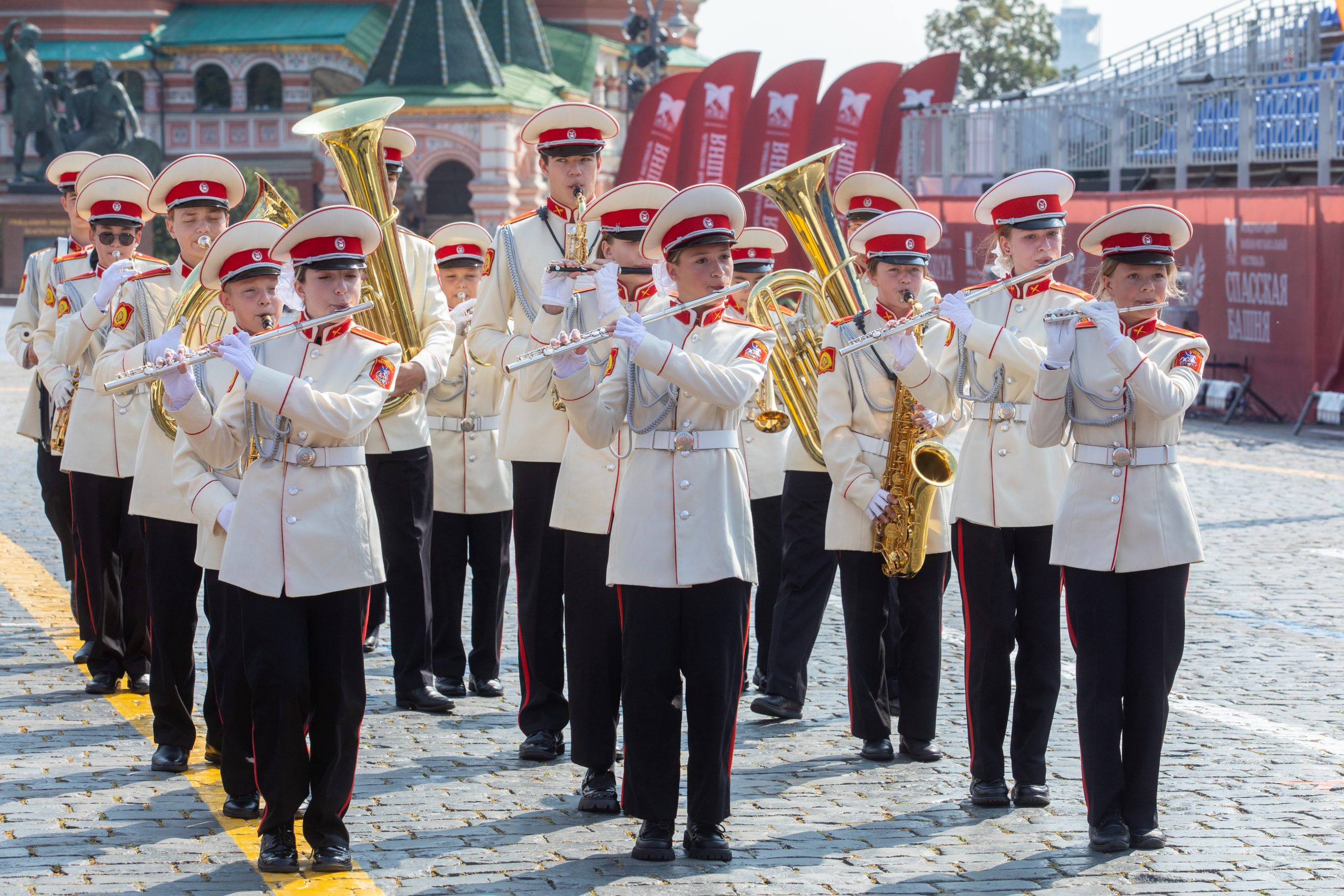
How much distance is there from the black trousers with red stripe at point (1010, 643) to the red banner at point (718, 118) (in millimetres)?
20323

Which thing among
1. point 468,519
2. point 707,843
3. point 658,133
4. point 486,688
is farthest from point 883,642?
point 658,133

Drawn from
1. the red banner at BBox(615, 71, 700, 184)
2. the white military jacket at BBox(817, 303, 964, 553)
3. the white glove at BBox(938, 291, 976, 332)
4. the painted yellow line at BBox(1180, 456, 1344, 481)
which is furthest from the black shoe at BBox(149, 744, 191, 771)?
the red banner at BBox(615, 71, 700, 184)

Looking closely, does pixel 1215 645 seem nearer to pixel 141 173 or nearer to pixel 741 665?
pixel 741 665

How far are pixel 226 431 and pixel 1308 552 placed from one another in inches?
319

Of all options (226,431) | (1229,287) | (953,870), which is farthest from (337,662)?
(1229,287)

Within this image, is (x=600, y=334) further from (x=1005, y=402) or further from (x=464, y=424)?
(x=464, y=424)

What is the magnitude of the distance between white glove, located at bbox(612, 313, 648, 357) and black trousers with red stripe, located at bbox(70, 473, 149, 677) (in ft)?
9.96

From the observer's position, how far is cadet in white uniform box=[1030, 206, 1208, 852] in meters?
5.40

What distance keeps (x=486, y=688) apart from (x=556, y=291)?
2.27 m

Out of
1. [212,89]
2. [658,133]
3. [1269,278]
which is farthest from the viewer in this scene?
[212,89]

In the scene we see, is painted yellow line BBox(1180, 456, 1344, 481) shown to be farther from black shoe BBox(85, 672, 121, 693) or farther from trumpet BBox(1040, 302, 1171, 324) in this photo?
black shoe BBox(85, 672, 121, 693)

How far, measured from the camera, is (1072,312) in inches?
212

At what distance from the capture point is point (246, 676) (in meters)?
5.29

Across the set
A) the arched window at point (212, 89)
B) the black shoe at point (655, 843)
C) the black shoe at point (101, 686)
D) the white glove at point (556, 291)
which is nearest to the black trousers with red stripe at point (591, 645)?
the black shoe at point (655, 843)
